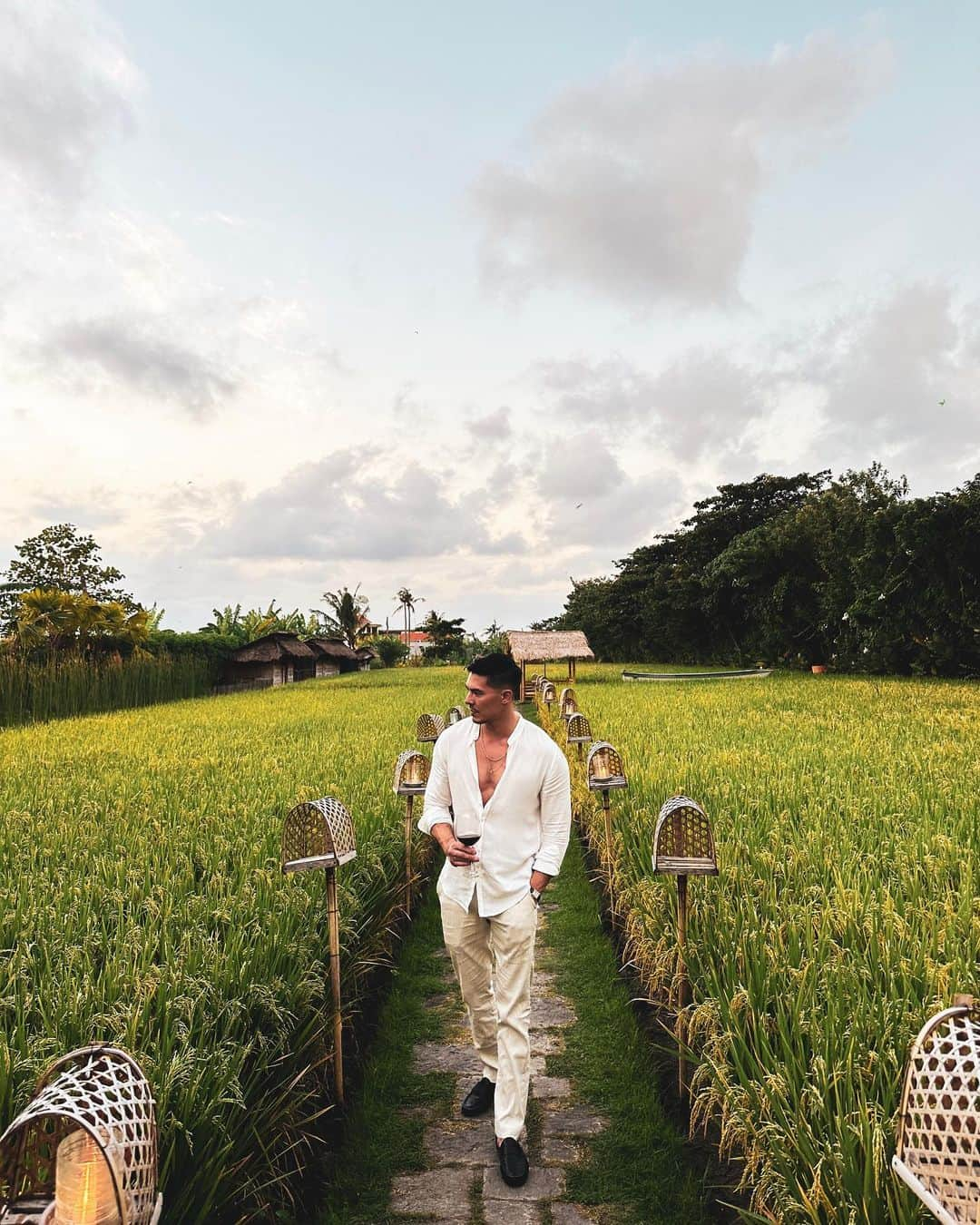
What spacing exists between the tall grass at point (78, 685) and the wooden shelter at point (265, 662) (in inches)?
245

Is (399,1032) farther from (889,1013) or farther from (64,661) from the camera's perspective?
(64,661)

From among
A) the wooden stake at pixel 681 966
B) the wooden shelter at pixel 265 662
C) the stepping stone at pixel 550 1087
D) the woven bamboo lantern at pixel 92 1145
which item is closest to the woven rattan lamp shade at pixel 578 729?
the stepping stone at pixel 550 1087

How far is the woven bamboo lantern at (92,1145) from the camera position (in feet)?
3.98

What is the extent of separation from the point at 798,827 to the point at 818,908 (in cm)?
139

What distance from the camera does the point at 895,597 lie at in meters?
20.2

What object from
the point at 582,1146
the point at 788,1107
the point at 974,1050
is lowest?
the point at 582,1146

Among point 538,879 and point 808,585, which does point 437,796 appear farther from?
point 808,585

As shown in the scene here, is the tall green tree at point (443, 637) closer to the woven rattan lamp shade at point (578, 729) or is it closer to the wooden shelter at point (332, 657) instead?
the wooden shelter at point (332, 657)

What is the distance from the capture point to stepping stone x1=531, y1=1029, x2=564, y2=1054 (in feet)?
11.4

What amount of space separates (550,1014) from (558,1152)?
43.5 inches

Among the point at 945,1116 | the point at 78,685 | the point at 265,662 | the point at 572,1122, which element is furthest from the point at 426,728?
the point at 265,662

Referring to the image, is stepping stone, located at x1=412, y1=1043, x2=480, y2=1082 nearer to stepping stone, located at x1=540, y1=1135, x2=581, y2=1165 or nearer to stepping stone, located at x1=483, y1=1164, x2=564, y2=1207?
stepping stone, located at x1=540, y1=1135, x2=581, y2=1165

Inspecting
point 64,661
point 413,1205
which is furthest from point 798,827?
point 64,661

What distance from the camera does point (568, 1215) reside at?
7.93 ft
